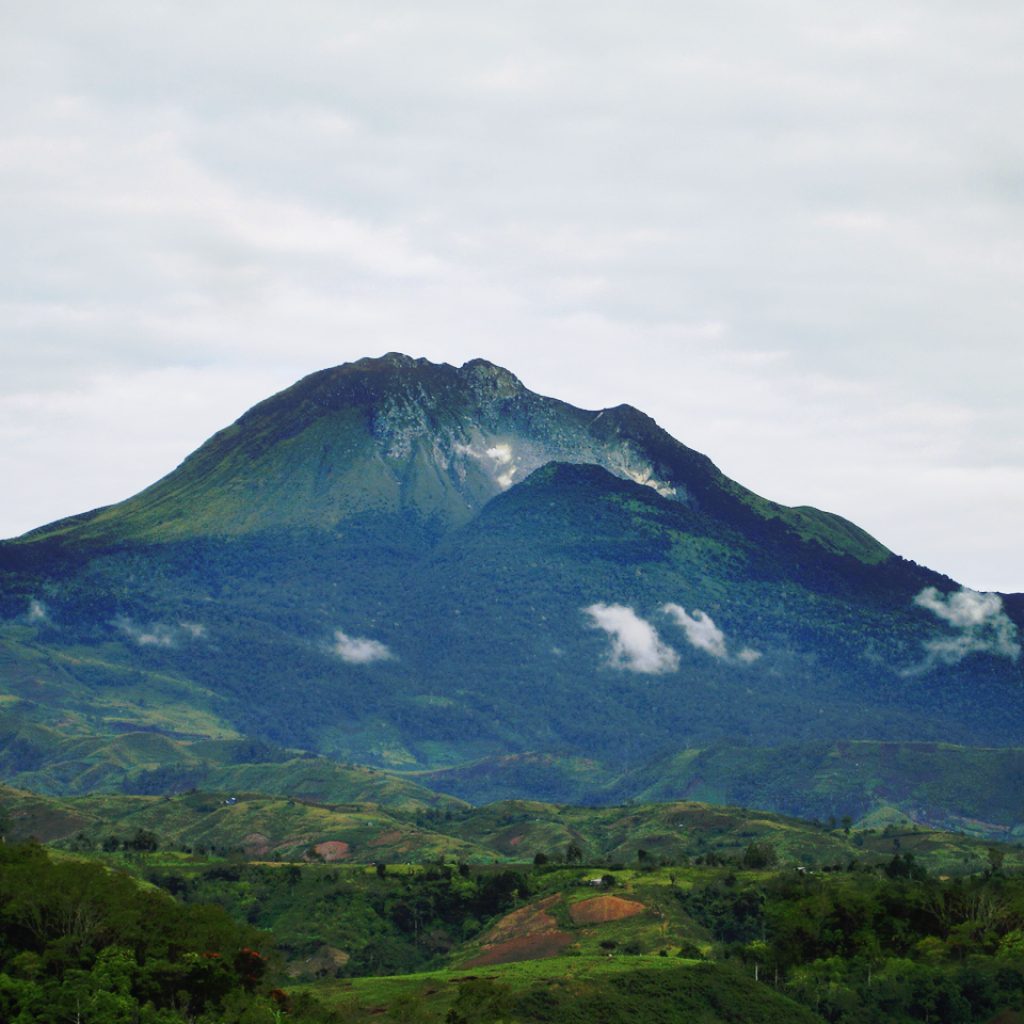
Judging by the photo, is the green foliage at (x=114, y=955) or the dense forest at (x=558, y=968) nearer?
the green foliage at (x=114, y=955)

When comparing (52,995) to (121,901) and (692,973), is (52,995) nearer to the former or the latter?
(121,901)

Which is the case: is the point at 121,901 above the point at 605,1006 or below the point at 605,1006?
above

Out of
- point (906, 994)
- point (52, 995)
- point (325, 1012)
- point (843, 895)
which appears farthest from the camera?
point (843, 895)

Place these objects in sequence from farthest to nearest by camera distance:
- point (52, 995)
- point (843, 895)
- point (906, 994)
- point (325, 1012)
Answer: point (843, 895) < point (906, 994) < point (325, 1012) < point (52, 995)

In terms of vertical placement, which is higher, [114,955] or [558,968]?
[114,955]

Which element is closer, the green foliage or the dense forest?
the green foliage

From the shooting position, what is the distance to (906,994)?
161125mm

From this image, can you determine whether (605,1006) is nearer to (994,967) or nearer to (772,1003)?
(772,1003)

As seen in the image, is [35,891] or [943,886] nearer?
[35,891]

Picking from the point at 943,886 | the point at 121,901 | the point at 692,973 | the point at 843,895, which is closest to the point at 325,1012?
the point at 121,901

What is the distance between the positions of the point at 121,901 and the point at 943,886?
97.6 meters

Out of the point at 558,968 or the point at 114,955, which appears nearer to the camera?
the point at 114,955

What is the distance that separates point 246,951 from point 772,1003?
53.3m

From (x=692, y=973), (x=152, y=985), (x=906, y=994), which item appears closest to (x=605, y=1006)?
(x=692, y=973)
